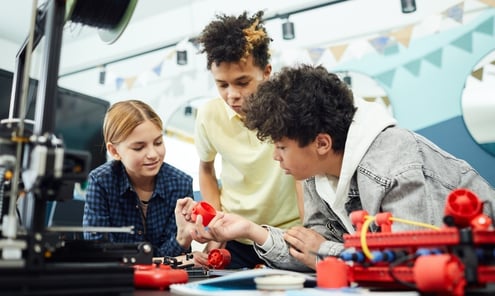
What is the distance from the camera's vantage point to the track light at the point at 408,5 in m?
1.84

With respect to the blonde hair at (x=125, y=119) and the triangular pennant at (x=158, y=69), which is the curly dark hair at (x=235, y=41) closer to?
the blonde hair at (x=125, y=119)

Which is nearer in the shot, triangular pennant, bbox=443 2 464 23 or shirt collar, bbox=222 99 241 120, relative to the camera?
shirt collar, bbox=222 99 241 120

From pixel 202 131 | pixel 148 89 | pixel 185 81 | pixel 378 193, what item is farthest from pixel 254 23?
pixel 148 89

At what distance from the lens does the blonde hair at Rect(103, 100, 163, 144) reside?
151 cm

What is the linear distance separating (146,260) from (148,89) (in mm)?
2293

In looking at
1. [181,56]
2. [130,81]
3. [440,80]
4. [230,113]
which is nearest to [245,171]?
[230,113]

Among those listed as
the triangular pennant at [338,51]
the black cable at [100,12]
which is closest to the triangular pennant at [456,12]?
the triangular pennant at [338,51]

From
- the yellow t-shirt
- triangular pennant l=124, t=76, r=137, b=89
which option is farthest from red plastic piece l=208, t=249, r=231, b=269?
triangular pennant l=124, t=76, r=137, b=89

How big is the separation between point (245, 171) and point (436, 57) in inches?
36.2

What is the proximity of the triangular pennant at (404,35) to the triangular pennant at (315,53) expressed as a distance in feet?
1.20

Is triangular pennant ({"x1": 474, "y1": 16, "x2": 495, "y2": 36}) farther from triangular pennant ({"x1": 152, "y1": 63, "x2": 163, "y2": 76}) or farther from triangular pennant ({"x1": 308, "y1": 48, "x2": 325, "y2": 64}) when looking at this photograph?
triangular pennant ({"x1": 152, "y1": 63, "x2": 163, "y2": 76})

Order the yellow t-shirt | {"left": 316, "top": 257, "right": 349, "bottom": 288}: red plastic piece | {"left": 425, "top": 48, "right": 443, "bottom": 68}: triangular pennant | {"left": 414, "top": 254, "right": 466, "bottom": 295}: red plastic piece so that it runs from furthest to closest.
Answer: {"left": 425, "top": 48, "right": 443, "bottom": 68}: triangular pennant → the yellow t-shirt → {"left": 316, "top": 257, "right": 349, "bottom": 288}: red plastic piece → {"left": 414, "top": 254, "right": 466, "bottom": 295}: red plastic piece

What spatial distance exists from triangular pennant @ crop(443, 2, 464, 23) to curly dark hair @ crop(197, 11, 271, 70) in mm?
796

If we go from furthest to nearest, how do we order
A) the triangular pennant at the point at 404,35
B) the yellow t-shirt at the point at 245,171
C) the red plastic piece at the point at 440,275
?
the triangular pennant at the point at 404,35, the yellow t-shirt at the point at 245,171, the red plastic piece at the point at 440,275
